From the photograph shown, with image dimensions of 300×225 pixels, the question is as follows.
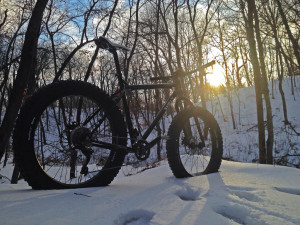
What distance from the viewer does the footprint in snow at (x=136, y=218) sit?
1.19 metres

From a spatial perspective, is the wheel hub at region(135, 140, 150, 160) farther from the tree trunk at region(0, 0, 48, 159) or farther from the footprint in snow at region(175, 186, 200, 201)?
the tree trunk at region(0, 0, 48, 159)

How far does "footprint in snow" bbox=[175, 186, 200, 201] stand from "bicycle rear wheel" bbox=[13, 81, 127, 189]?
74 centimetres

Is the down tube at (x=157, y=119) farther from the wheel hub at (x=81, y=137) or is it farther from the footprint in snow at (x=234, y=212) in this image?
the footprint in snow at (x=234, y=212)

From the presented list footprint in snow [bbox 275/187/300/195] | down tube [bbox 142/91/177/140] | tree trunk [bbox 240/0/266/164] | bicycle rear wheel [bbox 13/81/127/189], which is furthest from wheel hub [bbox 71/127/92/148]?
tree trunk [bbox 240/0/266/164]

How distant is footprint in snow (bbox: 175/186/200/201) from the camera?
5.51ft

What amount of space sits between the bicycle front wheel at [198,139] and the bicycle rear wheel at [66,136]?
79 cm

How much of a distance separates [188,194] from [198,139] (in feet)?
5.36

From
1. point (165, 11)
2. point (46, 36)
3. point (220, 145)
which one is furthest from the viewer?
point (165, 11)

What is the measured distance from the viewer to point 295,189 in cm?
185

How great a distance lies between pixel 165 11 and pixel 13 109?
1339 cm

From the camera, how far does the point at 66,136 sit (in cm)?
199

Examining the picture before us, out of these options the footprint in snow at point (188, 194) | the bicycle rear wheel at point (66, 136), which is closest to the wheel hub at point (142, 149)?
the bicycle rear wheel at point (66, 136)

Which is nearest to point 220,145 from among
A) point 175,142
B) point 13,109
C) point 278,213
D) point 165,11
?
point 175,142

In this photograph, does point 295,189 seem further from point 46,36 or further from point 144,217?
point 46,36
